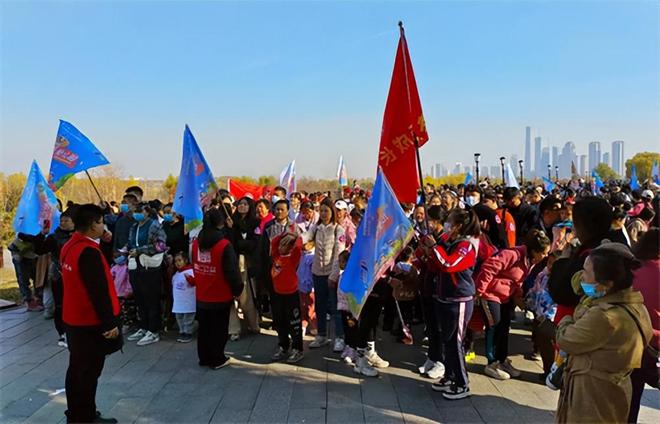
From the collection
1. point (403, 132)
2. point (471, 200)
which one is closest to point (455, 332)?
point (403, 132)

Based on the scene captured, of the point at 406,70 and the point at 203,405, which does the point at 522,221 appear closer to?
the point at 406,70

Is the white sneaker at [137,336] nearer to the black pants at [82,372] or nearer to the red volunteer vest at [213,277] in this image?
the red volunteer vest at [213,277]

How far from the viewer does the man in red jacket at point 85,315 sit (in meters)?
3.86

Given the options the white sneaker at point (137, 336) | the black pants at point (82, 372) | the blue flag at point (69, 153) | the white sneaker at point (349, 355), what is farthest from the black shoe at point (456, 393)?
the blue flag at point (69, 153)

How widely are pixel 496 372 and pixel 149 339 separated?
4.68 metres

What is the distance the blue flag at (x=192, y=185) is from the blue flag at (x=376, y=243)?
8.47 feet

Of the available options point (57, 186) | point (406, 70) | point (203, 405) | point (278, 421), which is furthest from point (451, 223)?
point (57, 186)

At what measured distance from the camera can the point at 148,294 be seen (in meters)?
6.30

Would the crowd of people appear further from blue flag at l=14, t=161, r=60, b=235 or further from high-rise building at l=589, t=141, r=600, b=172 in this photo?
high-rise building at l=589, t=141, r=600, b=172

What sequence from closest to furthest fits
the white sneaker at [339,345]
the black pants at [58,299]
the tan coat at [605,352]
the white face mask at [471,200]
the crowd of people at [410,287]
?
the tan coat at [605,352] < the crowd of people at [410,287] < the white sneaker at [339,345] < the black pants at [58,299] < the white face mask at [471,200]

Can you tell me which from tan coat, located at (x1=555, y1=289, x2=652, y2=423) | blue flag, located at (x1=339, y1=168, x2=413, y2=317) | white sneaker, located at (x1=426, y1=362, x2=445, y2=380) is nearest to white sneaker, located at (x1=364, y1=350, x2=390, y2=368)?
white sneaker, located at (x1=426, y1=362, x2=445, y2=380)

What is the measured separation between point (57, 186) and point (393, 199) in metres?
5.30

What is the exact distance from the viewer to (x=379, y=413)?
4.06 metres

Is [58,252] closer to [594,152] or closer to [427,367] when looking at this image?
[427,367]
